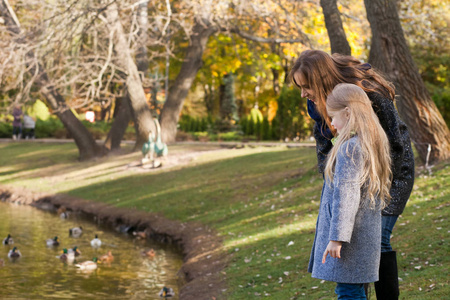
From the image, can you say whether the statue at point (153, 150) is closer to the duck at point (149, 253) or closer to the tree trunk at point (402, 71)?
the duck at point (149, 253)

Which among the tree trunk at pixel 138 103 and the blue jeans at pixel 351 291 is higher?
the tree trunk at pixel 138 103

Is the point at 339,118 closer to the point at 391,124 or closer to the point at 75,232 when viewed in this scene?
the point at 391,124

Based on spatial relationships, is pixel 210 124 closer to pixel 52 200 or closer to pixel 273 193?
pixel 52 200

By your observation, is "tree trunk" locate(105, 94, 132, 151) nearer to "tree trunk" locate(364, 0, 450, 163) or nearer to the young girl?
"tree trunk" locate(364, 0, 450, 163)

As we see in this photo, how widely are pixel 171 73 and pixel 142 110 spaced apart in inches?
594

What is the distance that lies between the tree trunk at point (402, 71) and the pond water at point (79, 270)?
5314 millimetres

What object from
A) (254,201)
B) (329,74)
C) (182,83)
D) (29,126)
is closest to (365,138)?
(329,74)

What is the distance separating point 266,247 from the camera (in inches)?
425

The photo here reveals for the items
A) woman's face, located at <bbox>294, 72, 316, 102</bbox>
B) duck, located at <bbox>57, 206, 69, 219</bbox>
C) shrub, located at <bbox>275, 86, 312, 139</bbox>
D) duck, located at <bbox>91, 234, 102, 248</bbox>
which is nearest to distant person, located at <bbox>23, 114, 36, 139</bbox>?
shrub, located at <bbox>275, 86, 312, 139</bbox>

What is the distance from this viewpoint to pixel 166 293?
1020 cm

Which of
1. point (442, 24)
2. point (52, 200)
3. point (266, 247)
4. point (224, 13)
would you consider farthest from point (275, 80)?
point (266, 247)

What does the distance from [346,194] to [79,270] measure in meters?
9.06

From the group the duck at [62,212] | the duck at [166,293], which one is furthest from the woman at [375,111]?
the duck at [62,212]

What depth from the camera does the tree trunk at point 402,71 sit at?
12.4 m
